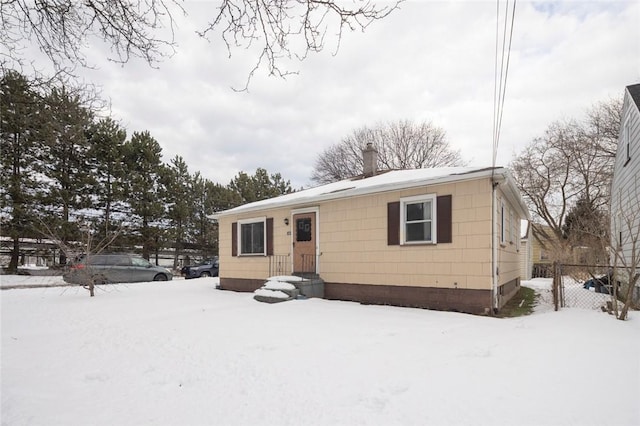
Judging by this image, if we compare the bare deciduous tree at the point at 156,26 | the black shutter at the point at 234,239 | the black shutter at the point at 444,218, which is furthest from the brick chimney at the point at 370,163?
the bare deciduous tree at the point at 156,26

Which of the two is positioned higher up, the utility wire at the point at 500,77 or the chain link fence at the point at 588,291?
the utility wire at the point at 500,77

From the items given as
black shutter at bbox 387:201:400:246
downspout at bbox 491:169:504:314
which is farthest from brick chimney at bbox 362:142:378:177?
downspout at bbox 491:169:504:314

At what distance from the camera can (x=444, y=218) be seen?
7.44 metres

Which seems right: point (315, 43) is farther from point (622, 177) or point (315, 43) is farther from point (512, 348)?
point (622, 177)

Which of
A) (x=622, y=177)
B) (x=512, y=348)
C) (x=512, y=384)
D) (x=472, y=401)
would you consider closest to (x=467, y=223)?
(x=512, y=348)

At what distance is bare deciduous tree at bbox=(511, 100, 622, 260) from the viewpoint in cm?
2123

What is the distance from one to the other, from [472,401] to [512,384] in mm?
599

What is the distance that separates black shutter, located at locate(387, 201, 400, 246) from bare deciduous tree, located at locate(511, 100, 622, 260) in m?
16.9

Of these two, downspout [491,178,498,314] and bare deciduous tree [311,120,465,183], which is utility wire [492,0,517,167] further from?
bare deciduous tree [311,120,465,183]

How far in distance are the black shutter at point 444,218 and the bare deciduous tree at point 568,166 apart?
16758 mm

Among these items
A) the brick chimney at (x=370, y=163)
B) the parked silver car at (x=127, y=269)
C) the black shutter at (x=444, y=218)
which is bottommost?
the parked silver car at (x=127, y=269)

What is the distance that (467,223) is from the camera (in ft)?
23.6

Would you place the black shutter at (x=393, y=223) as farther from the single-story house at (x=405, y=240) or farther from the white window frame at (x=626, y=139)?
the white window frame at (x=626, y=139)

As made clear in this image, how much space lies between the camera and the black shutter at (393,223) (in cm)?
807
